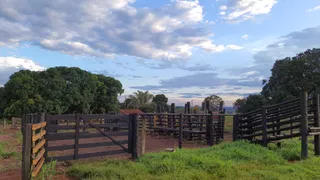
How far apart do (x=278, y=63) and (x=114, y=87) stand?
23.5 metres

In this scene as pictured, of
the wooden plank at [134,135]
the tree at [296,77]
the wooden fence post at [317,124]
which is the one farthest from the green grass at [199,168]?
the tree at [296,77]

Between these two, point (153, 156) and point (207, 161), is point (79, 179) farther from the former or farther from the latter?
point (207, 161)

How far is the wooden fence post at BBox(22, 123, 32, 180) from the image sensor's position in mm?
5543

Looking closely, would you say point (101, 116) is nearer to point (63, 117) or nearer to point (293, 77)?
point (63, 117)

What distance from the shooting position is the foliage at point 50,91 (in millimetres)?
33531

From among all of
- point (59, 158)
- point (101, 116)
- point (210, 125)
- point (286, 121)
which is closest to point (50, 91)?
point (210, 125)

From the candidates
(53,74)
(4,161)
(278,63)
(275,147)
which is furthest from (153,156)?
(278,63)

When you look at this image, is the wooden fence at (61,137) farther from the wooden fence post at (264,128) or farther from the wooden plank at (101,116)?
the wooden fence post at (264,128)

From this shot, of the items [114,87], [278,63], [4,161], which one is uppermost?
[278,63]

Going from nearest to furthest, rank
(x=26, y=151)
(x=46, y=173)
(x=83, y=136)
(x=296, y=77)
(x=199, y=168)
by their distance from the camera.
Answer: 1. (x=26, y=151)
2. (x=46, y=173)
3. (x=199, y=168)
4. (x=83, y=136)
5. (x=296, y=77)

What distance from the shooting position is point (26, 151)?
18.3 feet

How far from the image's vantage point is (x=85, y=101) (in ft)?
126

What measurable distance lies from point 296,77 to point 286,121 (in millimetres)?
27895

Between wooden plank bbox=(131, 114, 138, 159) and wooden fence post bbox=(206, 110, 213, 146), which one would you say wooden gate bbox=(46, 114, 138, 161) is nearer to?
wooden plank bbox=(131, 114, 138, 159)
